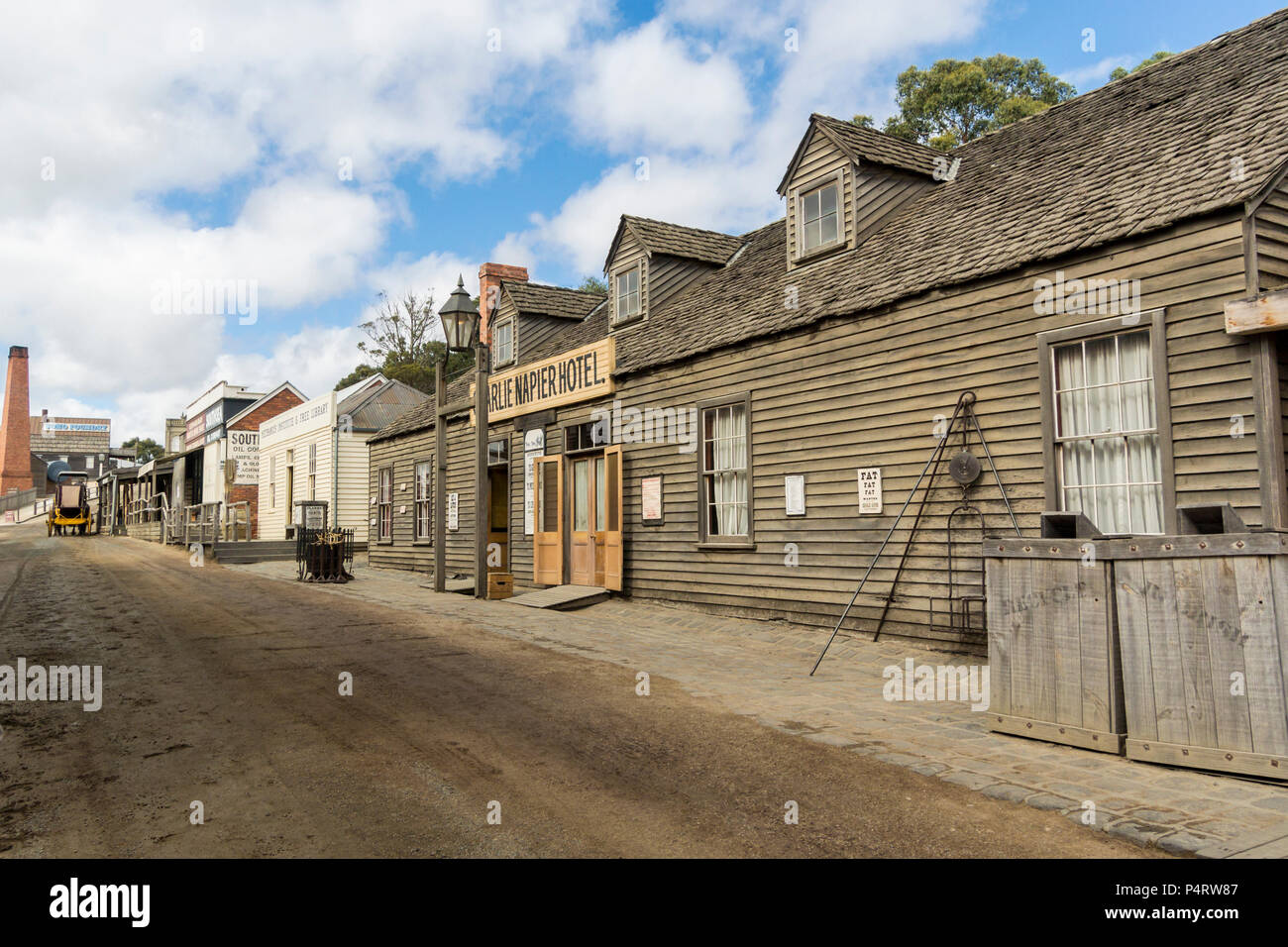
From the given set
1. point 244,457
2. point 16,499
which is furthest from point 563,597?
point 16,499

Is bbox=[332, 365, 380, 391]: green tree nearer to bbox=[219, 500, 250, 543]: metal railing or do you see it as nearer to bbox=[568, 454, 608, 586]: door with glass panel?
bbox=[219, 500, 250, 543]: metal railing

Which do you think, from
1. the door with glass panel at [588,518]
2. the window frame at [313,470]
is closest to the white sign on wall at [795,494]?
the door with glass panel at [588,518]

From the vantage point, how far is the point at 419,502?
2198 centimetres

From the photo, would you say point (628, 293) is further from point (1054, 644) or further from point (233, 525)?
point (233, 525)

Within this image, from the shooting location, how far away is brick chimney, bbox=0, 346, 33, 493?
66.8 meters

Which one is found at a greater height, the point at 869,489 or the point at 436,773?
the point at 869,489

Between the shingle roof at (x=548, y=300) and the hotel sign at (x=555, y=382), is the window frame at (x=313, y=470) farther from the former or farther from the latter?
the hotel sign at (x=555, y=382)

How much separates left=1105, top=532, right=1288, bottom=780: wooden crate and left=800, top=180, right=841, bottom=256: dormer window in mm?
8077

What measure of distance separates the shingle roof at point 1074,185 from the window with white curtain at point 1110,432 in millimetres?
1074

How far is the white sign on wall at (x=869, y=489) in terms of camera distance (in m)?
9.88

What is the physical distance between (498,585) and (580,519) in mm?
1888

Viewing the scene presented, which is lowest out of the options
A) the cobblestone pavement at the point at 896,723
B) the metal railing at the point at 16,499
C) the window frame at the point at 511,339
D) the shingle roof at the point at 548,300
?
the cobblestone pavement at the point at 896,723
